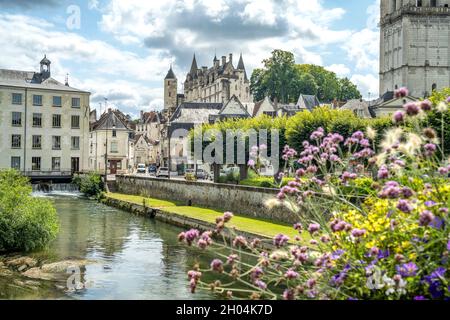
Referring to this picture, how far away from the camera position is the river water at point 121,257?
17406mm

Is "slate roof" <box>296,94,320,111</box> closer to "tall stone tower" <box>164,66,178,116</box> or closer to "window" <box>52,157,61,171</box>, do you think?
"window" <box>52,157,61,171</box>

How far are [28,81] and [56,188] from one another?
14303mm

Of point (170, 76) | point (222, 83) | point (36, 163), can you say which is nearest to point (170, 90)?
point (170, 76)

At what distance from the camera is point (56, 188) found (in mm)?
61656

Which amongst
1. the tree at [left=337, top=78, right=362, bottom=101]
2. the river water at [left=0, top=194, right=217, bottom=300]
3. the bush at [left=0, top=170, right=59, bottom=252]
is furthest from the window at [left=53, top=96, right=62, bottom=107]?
the tree at [left=337, top=78, right=362, bottom=101]

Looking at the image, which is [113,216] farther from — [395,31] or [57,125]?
[395,31]

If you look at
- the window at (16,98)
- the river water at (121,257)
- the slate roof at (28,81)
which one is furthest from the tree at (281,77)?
the river water at (121,257)

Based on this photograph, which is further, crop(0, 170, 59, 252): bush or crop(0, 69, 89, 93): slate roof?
crop(0, 69, 89, 93): slate roof

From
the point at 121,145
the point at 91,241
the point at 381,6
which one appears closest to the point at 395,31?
the point at 381,6

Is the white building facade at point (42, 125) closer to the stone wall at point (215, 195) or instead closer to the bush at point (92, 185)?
the bush at point (92, 185)

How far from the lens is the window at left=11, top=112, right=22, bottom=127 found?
6525 centimetres

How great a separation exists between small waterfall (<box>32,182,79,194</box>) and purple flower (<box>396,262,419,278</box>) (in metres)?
56.3
